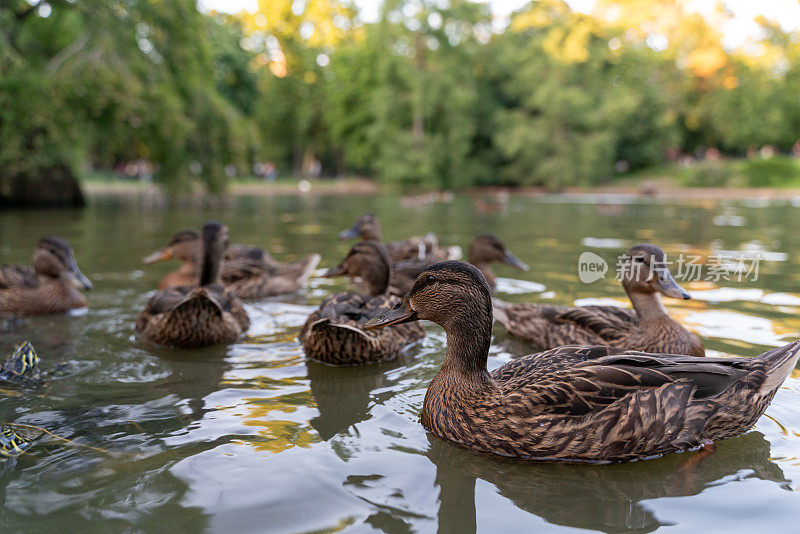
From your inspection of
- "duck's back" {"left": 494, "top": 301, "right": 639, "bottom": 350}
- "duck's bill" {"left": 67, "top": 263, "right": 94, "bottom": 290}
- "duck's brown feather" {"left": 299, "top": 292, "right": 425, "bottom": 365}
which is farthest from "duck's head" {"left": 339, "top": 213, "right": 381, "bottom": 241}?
"duck's brown feather" {"left": 299, "top": 292, "right": 425, "bottom": 365}

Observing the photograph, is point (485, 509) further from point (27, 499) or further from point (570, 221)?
point (570, 221)

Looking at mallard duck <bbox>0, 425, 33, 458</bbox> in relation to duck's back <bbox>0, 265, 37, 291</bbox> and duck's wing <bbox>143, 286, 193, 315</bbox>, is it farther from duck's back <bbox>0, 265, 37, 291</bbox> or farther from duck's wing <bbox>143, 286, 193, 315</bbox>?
duck's back <bbox>0, 265, 37, 291</bbox>

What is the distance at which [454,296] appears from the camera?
4.16 metres

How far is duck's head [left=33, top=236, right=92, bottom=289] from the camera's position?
7.56m

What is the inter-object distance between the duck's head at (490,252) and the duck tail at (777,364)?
4.90 metres

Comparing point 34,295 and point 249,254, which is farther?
point 249,254

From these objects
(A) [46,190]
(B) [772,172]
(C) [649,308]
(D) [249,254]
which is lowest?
(C) [649,308]

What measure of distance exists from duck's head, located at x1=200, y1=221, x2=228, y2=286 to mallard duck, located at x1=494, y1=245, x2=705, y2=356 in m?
3.38

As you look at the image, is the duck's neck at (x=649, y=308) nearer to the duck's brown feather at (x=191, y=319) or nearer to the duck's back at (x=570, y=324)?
the duck's back at (x=570, y=324)

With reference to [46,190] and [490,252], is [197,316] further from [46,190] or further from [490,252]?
[46,190]

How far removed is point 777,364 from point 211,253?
5295 mm

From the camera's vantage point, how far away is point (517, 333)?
21.2ft

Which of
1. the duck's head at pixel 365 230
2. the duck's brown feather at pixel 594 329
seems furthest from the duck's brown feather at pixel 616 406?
the duck's head at pixel 365 230

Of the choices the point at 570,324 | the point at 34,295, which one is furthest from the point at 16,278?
the point at 570,324
